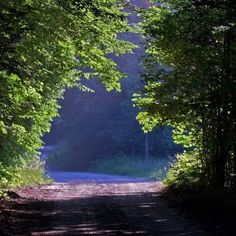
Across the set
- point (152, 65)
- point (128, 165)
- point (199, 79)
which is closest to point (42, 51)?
point (199, 79)

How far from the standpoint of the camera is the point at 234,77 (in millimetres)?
14336

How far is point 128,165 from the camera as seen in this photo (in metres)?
52.6

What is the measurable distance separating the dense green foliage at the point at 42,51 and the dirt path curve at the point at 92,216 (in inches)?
79.2

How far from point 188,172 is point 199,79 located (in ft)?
14.5

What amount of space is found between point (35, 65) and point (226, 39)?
5.62m

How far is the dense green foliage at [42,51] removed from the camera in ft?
35.8

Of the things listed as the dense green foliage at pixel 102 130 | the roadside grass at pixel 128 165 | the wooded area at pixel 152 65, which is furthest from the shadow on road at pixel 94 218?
the dense green foliage at pixel 102 130

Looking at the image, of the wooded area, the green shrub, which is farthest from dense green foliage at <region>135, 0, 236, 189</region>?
the green shrub

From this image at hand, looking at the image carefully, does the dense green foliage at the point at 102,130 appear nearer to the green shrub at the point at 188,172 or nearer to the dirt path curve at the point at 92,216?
the green shrub at the point at 188,172

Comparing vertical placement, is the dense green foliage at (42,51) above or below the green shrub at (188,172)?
above

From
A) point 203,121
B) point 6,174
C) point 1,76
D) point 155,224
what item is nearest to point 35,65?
point 1,76

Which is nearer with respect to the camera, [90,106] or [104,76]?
[104,76]

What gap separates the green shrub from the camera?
17.5m

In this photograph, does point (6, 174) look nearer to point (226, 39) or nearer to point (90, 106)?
point (226, 39)
